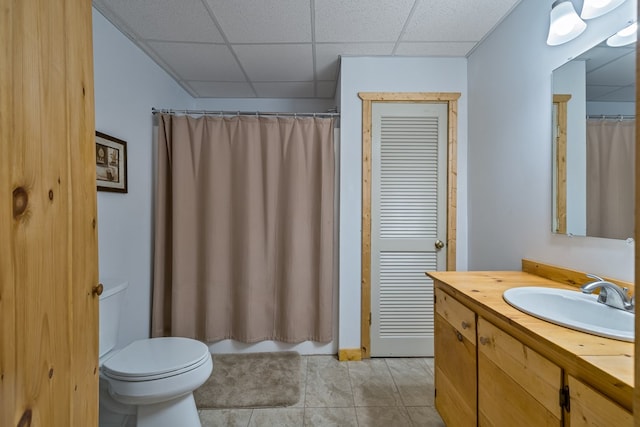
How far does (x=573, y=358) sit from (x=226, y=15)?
2.21 meters

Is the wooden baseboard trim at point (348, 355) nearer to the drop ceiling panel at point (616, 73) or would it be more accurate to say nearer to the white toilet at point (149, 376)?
the white toilet at point (149, 376)

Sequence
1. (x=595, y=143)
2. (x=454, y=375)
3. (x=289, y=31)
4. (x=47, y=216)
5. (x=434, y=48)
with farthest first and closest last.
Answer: (x=434, y=48) < (x=289, y=31) < (x=454, y=375) < (x=595, y=143) < (x=47, y=216)

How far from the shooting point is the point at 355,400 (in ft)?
5.49

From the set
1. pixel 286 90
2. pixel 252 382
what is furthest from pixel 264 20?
pixel 252 382

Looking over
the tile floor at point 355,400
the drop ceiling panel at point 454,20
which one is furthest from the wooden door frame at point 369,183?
the drop ceiling panel at point 454,20

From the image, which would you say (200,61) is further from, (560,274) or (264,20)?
(560,274)

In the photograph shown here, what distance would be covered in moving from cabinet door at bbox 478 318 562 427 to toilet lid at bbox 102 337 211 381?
4.18 ft

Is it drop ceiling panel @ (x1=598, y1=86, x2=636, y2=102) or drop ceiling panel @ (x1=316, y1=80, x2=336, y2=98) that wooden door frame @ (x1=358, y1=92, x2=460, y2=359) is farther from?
drop ceiling panel @ (x1=598, y1=86, x2=636, y2=102)

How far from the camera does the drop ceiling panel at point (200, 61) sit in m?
1.98

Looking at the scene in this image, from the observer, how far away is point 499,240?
1752mm

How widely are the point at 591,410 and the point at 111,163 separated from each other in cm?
237

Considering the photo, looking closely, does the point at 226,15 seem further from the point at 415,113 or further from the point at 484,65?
the point at 484,65

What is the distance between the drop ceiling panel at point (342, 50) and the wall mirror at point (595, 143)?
3.70ft

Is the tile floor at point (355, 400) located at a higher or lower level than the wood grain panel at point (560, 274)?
lower
